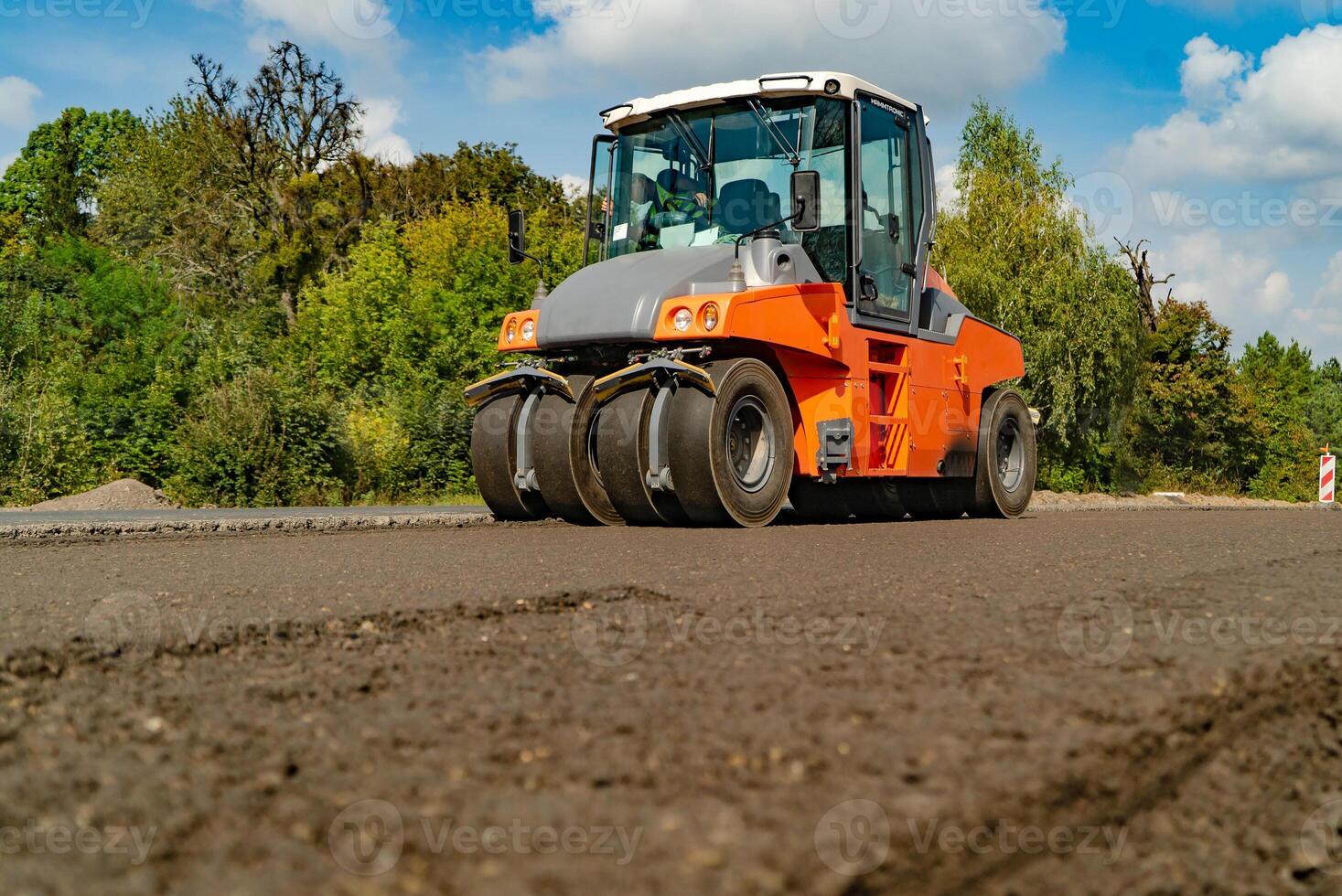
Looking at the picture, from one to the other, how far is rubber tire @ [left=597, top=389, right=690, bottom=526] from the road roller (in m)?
0.01

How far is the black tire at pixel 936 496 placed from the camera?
36.7ft

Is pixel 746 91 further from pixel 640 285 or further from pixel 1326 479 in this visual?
pixel 1326 479

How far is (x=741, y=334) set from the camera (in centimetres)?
791

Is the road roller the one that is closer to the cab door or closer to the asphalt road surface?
the cab door

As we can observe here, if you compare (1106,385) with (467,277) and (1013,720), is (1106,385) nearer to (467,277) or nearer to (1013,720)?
(467,277)

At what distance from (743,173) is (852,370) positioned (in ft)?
5.96

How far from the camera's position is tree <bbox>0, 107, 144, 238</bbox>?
48.7m

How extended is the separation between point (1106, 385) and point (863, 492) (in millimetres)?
18569

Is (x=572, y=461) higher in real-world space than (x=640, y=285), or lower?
lower

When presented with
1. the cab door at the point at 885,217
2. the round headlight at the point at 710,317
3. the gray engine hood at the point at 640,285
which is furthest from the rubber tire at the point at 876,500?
the round headlight at the point at 710,317

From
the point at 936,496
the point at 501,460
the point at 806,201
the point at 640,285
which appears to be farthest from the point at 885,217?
the point at 501,460

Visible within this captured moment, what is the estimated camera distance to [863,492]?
10.6 m

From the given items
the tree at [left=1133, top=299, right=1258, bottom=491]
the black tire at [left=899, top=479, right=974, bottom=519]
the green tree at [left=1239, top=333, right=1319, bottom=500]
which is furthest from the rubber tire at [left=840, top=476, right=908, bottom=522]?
the green tree at [left=1239, top=333, right=1319, bottom=500]

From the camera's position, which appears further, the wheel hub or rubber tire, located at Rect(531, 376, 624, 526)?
rubber tire, located at Rect(531, 376, 624, 526)
